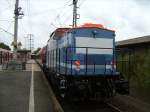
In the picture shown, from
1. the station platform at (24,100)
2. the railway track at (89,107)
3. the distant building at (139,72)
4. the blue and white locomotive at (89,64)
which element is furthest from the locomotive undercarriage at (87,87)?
the distant building at (139,72)

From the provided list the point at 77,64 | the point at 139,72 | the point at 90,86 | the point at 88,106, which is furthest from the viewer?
the point at 139,72

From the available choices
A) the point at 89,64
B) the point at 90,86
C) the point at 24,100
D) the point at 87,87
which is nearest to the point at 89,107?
the point at 90,86

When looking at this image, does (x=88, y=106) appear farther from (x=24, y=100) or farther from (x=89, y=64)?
(x=24, y=100)

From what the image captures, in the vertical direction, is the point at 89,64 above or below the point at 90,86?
above

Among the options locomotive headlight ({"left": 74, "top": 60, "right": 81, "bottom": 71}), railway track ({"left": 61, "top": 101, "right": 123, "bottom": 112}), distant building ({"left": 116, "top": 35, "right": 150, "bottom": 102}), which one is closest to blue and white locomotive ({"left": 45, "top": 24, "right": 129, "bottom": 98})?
locomotive headlight ({"left": 74, "top": 60, "right": 81, "bottom": 71})

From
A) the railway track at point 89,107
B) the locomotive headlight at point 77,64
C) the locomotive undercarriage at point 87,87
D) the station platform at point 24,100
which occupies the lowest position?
the railway track at point 89,107

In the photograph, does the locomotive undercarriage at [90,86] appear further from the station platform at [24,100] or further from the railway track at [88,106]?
the station platform at [24,100]

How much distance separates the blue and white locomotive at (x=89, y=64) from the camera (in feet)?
41.2

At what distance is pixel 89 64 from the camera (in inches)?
520

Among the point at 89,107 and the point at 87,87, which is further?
the point at 89,107

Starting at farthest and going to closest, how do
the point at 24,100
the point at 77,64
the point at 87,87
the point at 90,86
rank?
the point at 24,100 → the point at 77,64 → the point at 90,86 → the point at 87,87

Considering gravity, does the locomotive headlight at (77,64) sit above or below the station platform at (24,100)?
above

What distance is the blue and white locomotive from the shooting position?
12.6 meters

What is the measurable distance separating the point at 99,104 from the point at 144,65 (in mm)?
3231
